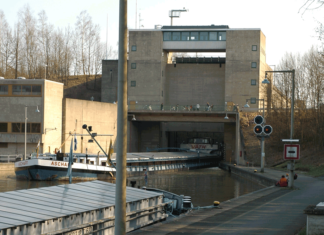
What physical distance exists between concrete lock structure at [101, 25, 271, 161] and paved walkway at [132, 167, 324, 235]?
143ft

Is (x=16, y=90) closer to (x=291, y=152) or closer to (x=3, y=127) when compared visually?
(x=3, y=127)

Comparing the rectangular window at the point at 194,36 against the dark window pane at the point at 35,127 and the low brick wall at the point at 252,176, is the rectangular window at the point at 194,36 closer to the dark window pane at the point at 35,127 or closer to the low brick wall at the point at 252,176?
the low brick wall at the point at 252,176

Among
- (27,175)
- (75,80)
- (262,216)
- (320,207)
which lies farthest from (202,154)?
(320,207)

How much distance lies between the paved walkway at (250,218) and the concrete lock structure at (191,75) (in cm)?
4364

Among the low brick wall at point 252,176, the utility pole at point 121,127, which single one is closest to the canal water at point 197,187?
the low brick wall at point 252,176

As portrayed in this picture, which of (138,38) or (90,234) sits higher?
(138,38)

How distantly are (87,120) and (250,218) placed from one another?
149 ft

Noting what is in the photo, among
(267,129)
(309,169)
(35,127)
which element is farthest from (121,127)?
(35,127)

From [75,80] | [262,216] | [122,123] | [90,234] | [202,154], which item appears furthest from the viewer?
[75,80]

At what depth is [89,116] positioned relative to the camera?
6022cm

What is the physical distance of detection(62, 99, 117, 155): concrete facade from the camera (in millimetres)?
56156

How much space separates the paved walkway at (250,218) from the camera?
14.4 meters

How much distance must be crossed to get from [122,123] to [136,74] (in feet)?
206

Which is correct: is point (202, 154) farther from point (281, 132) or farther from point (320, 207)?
point (320, 207)
